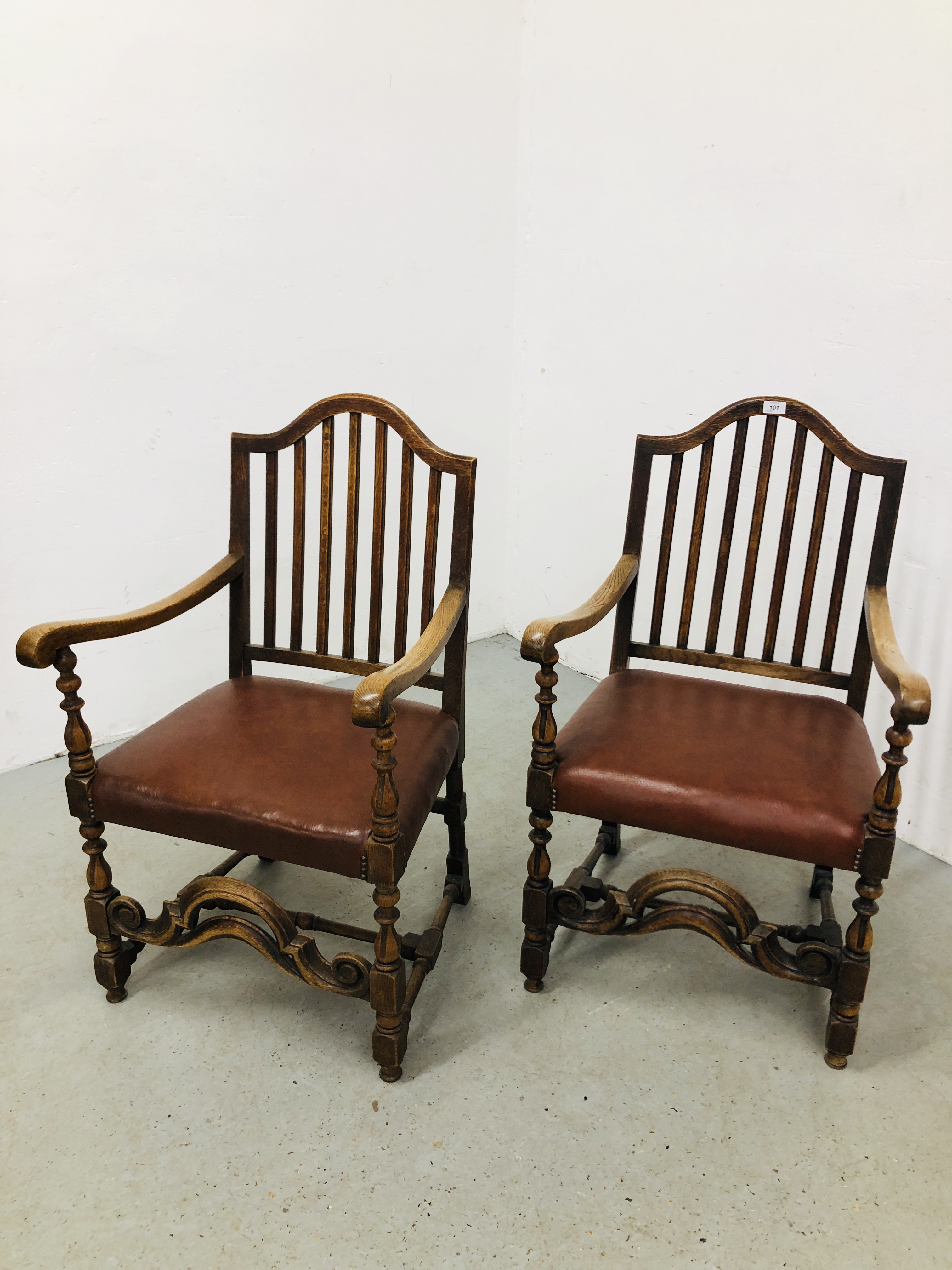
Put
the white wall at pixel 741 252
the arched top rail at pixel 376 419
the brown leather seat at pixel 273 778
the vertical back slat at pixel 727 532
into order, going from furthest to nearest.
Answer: the white wall at pixel 741 252
the vertical back slat at pixel 727 532
the arched top rail at pixel 376 419
the brown leather seat at pixel 273 778

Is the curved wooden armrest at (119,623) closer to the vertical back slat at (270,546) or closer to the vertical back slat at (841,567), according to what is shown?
the vertical back slat at (270,546)

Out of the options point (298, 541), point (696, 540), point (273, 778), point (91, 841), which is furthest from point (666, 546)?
point (91, 841)

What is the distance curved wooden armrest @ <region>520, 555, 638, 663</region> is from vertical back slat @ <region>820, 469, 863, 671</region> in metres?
0.40

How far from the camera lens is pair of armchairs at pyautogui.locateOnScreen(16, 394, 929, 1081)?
57.2 inches

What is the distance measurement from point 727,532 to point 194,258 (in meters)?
1.62

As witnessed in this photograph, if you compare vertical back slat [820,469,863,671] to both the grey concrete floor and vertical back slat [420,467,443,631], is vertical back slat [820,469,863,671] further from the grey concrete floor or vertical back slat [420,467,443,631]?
vertical back slat [420,467,443,631]

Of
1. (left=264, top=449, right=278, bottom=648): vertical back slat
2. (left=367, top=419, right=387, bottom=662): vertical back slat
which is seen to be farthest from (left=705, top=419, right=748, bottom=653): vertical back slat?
(left=264, top=449, right=278, bottom=648): vertical back slat

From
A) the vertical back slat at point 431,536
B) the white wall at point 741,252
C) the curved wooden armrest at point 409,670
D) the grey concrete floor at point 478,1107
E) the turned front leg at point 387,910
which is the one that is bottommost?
the grey concrete floor at point 478,1107

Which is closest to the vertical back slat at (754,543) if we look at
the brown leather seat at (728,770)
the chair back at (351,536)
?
the brown leather seat at (728,770)

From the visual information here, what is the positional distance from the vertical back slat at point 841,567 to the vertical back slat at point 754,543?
0.16m

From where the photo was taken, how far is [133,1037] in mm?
1636

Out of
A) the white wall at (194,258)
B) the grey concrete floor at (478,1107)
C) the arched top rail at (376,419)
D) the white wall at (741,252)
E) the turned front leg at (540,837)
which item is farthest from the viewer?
the white wall at (194,258)

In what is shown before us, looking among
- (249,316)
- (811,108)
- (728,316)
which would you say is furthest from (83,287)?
(811,108)

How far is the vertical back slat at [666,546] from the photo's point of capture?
192cm
